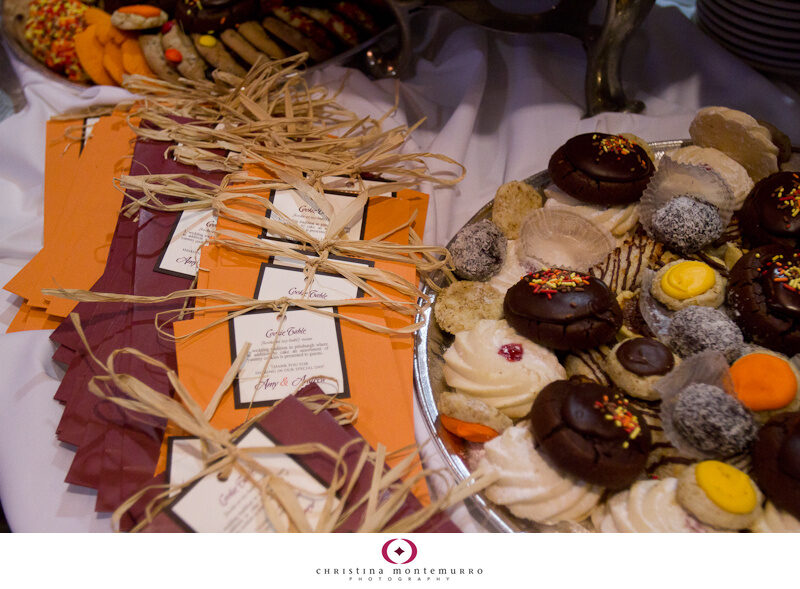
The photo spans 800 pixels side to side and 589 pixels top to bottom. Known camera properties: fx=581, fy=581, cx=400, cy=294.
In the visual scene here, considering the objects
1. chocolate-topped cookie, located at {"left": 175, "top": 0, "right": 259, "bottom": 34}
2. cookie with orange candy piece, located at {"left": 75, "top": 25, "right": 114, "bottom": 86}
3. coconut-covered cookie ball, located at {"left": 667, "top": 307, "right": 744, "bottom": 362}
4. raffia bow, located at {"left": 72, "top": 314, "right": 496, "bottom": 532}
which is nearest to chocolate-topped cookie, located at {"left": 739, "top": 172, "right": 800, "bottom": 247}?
coconut-covered cookie ball, located at {"left": 667, "top": 307, "right": 744, "bottom": 362}

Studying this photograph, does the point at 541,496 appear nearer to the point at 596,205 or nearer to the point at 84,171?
the point at 596,205

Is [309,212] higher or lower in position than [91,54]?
lower

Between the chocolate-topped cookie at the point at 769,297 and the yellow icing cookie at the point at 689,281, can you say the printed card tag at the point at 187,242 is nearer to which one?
the yellow icing cookie at the point at 689,281

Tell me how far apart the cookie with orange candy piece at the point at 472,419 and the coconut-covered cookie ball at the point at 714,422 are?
1.31 feet

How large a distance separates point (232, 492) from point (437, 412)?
54 cm

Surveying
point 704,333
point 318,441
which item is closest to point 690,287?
point 704,333

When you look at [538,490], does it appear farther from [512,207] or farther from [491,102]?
[491,102]

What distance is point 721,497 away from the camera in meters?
1.21

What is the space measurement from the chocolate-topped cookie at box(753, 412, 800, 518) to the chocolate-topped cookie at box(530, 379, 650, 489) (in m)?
0.24

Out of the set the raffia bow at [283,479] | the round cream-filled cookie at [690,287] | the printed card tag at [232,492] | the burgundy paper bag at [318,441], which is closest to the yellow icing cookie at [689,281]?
the round cream-filled cookie at [690,287]

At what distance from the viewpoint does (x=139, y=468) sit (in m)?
1.39

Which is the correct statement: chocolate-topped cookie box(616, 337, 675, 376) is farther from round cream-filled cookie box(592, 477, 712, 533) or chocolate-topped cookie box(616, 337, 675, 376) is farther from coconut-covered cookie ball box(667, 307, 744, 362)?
round cream-filled cookie box(592, 477, 712, 533)

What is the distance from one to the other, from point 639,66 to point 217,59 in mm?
1818

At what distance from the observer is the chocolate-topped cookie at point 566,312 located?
4.81 ft
